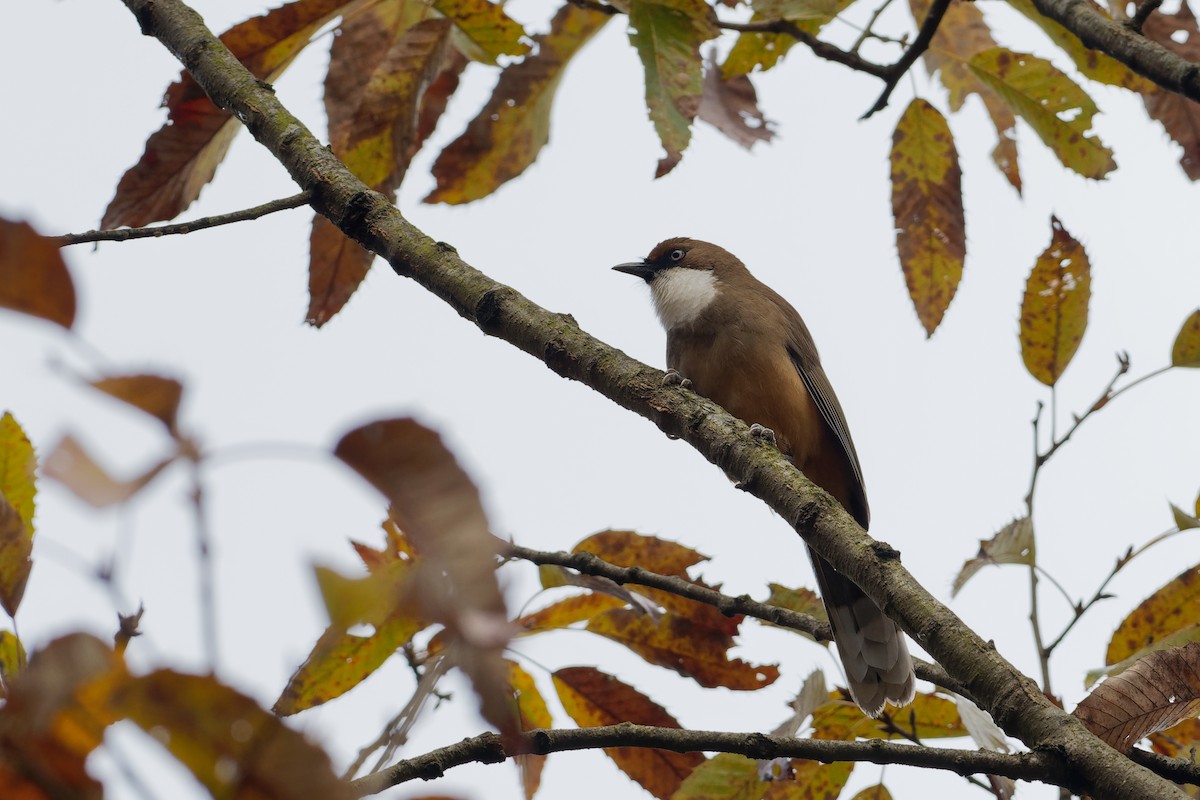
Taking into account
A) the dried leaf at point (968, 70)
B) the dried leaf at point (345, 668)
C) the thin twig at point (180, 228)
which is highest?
→ the dried leaf at point (968, 70)

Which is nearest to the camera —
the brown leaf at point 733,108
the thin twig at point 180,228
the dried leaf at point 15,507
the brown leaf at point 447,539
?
the brown leaf at point 447,539

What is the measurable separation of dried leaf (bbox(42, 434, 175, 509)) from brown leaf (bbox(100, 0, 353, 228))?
232 cm

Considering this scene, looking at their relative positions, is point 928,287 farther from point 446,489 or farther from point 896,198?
point 446,489

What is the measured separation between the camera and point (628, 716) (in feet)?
9.83

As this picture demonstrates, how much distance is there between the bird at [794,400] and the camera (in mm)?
4812

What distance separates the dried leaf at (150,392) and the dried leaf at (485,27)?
8.15ft

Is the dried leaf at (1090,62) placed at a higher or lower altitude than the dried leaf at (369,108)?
higher

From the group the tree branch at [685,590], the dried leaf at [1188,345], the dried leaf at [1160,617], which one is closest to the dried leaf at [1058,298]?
the dried leaf at [1188,345]

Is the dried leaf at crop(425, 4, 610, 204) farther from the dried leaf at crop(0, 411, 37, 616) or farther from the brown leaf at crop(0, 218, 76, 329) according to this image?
the brown leaf at crop(0, 218, 76, 329)

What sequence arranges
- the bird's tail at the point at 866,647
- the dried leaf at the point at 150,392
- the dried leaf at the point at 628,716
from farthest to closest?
1. the bird's tail at the point at 866,647
2. the dried leaf at the point at 628,716
3. the dried leaf at the point at 150,392

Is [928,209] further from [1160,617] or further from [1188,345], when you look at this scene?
[1160,617]

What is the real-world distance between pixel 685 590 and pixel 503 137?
1437 millimetres

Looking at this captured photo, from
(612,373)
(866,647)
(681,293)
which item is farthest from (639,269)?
(612,373)

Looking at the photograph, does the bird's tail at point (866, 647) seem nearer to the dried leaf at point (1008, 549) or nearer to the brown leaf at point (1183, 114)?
the dried leaf at point (1008, 549)
